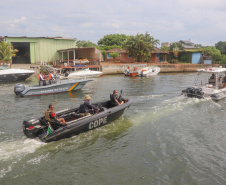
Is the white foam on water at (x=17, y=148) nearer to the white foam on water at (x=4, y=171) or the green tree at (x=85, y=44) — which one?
the white foam on water at (x=4, y=171)

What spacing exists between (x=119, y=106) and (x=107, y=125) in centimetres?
109

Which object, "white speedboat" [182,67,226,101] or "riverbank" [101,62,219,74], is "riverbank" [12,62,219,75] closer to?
"riverbank" [101,62,219,74]

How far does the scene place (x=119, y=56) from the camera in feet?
160

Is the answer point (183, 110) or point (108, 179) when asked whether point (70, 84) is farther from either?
point (108, 179)

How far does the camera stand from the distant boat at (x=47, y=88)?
17367mm

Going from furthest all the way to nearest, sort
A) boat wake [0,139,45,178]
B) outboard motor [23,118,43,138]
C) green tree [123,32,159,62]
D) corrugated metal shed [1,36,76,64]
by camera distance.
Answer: green tree [123,32,159,62] → corrugated metal shed [1,36,76,64] → outboard motor [23,118,43,138] → boat wake [0,139,45,178]

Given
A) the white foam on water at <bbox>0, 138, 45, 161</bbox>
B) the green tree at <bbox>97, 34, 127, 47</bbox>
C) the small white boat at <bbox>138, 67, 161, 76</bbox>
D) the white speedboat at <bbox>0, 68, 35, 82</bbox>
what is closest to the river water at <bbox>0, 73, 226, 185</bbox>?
the white foam on water at <bbox>0, 138, 45, 161</bbox>

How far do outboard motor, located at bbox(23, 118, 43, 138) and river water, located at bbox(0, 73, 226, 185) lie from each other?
0.32 meters

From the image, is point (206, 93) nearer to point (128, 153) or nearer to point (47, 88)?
point (128, 153)

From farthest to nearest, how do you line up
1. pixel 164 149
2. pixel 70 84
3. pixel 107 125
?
1. pixel 70 84
2. pixel 107 125
3. pixel 164 149

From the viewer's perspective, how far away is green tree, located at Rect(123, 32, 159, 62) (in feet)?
134

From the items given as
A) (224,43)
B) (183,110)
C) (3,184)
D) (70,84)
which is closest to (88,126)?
(3,184)

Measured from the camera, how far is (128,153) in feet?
27.1

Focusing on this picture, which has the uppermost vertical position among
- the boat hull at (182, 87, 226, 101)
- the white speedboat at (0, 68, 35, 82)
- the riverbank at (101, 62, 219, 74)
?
the riverbank at (101, 62, 219, 74)
